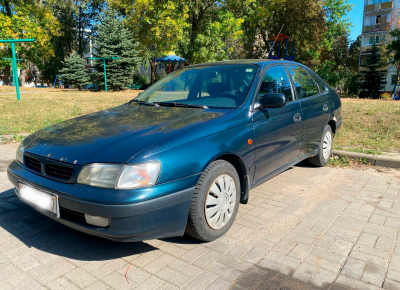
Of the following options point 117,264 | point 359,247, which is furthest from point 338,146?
point 117,264

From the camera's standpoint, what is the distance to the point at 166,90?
4121 mm

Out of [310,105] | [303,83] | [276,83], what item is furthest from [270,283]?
[303,83]

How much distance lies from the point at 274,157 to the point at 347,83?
32.0 m

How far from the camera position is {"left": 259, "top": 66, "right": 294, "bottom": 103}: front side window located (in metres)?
3.67

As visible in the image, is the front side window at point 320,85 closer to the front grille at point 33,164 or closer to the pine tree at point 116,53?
the front grille at point 33,164

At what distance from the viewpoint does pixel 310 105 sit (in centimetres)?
444

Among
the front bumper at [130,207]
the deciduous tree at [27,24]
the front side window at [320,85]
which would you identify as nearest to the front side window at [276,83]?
the front side window at [320,85]

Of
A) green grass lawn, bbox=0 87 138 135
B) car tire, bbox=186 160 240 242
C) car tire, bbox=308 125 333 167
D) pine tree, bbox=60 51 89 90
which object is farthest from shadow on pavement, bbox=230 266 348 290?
pine tree, bbox=60 51 89 90

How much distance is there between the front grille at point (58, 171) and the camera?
253 centimetres

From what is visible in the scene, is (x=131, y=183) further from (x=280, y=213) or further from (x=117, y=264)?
(x=280, y=213)

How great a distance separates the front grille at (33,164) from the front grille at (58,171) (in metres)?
0.11

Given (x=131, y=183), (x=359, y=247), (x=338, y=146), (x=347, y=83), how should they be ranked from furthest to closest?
(x=347, y=83), (x=338, y=146), (x=359, y=247), (x=131, y=183)

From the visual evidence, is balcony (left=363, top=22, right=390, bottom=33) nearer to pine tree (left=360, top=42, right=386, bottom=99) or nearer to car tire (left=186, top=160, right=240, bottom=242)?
pine tree (left=360, top=42, right=386, bottom=99)

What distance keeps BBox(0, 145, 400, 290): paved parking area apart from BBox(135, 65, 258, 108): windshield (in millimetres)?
1287
